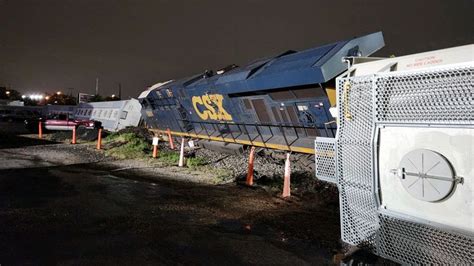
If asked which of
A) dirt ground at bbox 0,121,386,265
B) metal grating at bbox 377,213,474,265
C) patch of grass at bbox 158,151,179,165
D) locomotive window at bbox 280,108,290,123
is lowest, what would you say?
patch of grass at bbox 158,151,179,165

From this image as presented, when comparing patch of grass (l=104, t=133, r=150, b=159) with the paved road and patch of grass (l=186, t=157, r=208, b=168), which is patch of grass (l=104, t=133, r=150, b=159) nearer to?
patch of grass (l=186, t=157, r=208, b=168)

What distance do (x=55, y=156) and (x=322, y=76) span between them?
10.8 metres

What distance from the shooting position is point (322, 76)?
8727 millimetres

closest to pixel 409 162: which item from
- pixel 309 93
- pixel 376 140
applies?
pixel 376 140

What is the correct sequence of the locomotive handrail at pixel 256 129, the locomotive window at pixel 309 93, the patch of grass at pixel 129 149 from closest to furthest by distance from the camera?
the locomotive window at pixel 309 93, the locomotive handrail at pixel 256 129, the patch of grass at pixel 129 149

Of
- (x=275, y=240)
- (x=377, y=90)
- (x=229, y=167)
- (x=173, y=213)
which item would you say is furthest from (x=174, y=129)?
(x=377, y=90)

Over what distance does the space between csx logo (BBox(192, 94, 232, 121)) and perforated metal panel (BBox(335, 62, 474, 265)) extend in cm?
977

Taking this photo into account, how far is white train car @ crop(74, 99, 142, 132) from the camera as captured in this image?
1001 inches

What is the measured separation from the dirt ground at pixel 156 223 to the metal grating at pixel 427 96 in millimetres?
2021

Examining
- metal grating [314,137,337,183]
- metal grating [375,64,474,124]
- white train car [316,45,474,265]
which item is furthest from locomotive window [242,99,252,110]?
metal grating [375,64,474,124]

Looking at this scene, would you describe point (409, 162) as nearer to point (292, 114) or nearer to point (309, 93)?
point (309, 93)

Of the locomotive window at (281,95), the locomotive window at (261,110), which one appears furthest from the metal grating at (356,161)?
the locomotive window at (261,110)

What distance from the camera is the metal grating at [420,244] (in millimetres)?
3033

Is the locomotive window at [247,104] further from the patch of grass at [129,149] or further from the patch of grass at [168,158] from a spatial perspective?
the patch of grass at [129,149]
